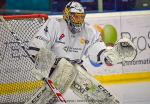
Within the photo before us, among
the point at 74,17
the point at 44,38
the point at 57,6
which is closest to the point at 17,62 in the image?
the point at 44,38

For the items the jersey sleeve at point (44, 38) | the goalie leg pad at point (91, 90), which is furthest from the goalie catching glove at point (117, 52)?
the jersey sleeve at point (44, 38)

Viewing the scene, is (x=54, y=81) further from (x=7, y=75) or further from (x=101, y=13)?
(x=101, y=13)

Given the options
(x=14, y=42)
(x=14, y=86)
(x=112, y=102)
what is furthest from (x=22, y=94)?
(x=112, y=102)

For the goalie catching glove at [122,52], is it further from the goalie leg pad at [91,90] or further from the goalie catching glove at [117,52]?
the goalie leg pad at [91,90]

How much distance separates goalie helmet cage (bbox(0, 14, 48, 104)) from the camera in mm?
5566

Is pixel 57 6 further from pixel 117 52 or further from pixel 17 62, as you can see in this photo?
pixel 117 52

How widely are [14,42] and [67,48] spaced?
56 cm

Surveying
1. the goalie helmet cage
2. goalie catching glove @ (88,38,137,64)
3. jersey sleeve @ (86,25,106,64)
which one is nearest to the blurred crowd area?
the goalie helmet cage

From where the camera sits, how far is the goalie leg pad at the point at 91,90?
17.5 feet

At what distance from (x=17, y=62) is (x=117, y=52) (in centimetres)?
108

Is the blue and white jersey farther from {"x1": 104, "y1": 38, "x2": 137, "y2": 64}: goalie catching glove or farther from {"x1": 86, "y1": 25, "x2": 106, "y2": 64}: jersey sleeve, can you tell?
{"x1": 104, "y1": 38, "x2": 137, "y2": 64}: goalie catching glove

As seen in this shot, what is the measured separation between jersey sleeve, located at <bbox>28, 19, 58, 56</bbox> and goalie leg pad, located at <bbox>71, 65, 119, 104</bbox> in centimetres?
41

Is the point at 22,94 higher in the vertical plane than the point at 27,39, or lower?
lower

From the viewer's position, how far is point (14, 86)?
19.0ft
